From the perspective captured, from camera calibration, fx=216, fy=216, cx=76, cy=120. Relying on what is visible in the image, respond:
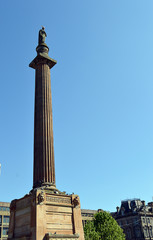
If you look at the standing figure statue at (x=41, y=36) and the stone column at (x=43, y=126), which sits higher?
the standing figure statue at (x=41, y=36)

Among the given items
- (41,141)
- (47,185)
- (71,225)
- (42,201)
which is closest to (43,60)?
(41,141)

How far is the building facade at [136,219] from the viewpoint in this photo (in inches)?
3848

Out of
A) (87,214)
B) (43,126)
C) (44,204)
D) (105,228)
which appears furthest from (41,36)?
(87,214)

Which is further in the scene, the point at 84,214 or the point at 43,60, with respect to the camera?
the point at 84,214

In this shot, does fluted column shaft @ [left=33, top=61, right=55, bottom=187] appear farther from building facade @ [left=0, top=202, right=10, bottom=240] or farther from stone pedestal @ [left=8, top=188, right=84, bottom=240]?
building facade @ [left=0, top=202, right=10, bottom=240]

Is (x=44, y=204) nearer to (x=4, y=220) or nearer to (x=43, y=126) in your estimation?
(x=43, y=126)

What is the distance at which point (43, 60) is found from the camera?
34469 mm

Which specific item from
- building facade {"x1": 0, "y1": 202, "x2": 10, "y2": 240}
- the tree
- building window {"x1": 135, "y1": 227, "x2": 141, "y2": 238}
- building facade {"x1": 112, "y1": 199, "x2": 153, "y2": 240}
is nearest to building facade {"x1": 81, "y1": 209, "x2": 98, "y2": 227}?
building facade {"x1": 112, "y1": 199, "x2": 153, "y2": 240}

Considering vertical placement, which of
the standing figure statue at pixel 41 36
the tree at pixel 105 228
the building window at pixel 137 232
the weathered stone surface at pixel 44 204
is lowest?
the building window at pixel 137 232

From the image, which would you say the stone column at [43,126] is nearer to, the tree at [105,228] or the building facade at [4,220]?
Result: the tree at [105,228]

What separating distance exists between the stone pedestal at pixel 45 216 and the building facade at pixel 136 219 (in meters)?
81.5

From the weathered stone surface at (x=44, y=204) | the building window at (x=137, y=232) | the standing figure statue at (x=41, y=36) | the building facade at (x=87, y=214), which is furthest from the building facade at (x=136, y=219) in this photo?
the standing figure statue at (x=41, y=36)

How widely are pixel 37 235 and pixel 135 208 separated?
95711 mm

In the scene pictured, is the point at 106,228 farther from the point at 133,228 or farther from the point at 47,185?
the point at 133,228
